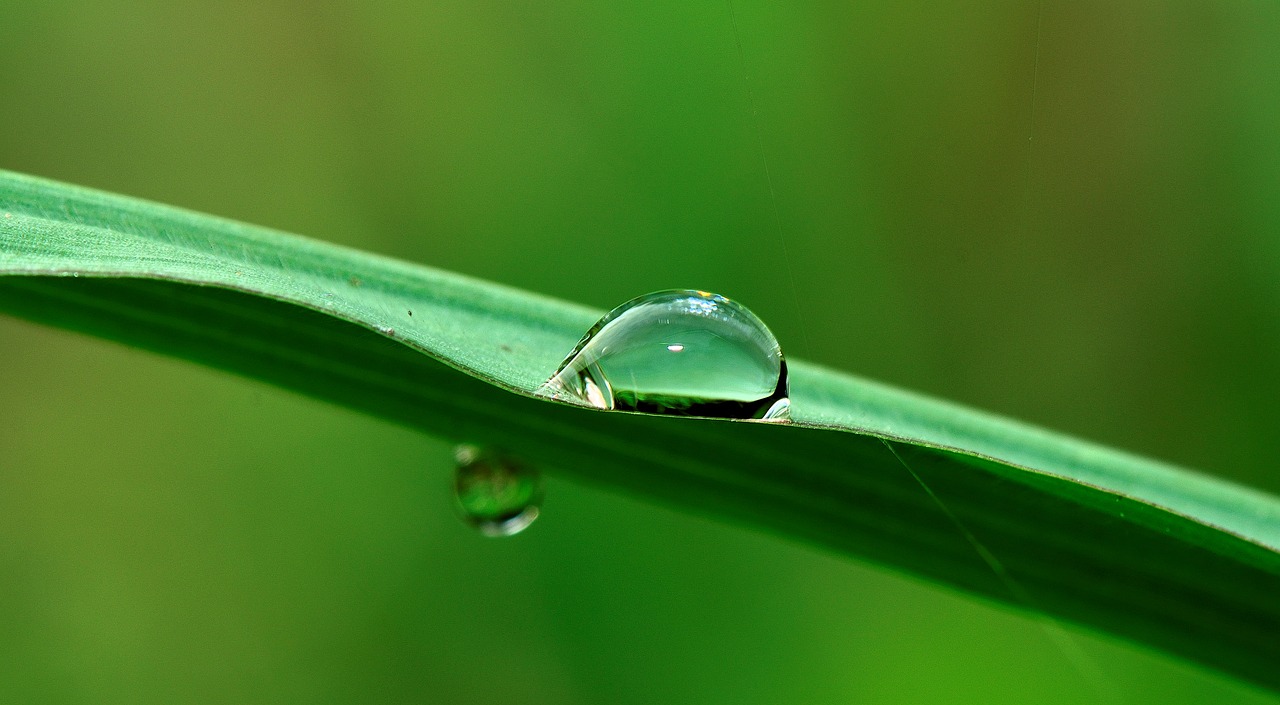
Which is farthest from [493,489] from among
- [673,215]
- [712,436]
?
[673,215]

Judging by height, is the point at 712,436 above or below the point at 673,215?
below

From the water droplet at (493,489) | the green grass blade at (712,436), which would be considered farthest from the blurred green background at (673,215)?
the green grass blade at (712,436)

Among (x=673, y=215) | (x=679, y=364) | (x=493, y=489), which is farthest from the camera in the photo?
(x=673, y=215)

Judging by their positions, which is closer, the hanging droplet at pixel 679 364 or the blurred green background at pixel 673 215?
the hanging droplet at pixel 679 364

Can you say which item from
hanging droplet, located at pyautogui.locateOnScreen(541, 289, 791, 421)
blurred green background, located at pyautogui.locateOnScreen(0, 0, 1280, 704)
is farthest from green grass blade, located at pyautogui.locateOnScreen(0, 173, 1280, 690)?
blurred green background, located at pyautogui.locateOnScreen(0, 0, 1280, 704)

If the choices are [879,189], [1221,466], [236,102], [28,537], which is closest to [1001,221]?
[879,189]

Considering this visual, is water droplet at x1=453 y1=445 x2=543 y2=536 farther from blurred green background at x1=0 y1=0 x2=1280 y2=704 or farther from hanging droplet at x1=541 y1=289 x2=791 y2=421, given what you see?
blurred green background at x1=0 y1=0 x2=1280 y2=704

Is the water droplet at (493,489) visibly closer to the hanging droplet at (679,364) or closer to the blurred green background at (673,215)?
the hanging droplet at (679,364)

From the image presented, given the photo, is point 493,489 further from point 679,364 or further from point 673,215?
point 673,215
